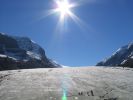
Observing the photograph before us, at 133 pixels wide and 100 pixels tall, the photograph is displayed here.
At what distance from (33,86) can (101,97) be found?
3069mm

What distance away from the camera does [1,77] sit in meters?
13.6

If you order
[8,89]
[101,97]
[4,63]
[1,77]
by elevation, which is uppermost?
[4,63]

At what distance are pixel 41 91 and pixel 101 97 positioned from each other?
2.40m

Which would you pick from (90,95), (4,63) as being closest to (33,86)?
(90,95)

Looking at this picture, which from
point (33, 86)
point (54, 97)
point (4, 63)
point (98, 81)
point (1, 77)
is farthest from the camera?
point (4, 63)

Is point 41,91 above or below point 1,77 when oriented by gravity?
below

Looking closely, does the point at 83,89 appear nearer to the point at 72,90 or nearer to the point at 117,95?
the point at 72,90

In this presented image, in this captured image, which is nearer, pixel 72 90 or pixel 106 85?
pixel 72 90

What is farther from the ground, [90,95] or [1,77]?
[1,77]

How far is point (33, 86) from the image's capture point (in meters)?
11.2

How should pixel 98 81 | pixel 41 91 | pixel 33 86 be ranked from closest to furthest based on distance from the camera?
1. pixel 41 91
2. pixel 33 86
3. pixel 98 81

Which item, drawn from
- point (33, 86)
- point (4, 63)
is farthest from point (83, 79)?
point (4, 63)

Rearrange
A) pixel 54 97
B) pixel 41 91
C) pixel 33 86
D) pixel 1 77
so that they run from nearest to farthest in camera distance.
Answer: pixel 54 97
pixel 41 91
pixel 33 86
pixel 1 77

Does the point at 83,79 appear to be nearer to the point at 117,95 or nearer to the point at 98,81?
the point at 98,81
